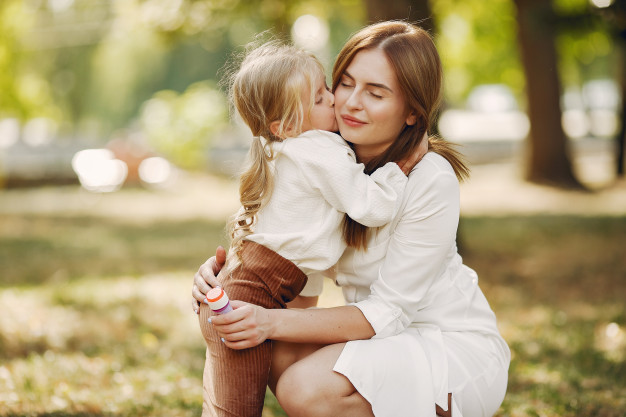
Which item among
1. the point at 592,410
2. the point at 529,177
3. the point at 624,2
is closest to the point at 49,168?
the point at 529,177

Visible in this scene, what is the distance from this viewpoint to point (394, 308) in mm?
2643

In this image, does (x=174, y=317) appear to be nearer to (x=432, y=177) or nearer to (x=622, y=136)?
(x=432, y=177)

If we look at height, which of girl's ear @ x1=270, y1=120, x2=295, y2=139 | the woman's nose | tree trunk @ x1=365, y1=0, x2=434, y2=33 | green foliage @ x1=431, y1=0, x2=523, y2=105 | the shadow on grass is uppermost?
tree trunk @ x1=365, y1=0, x2=434, y2=33

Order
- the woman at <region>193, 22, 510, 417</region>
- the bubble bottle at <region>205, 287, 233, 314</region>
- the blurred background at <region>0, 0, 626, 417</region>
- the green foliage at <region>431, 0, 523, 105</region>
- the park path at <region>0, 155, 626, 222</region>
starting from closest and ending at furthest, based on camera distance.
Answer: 1. the bubble bottle at <region>205, 287, 233, 314</region>
2. the woman at <region>193, 22, 510, 417</region>
3. the blurred background at <region>0, 0, 626, 417</region>
4. the park path at <region>0, 155, 626, 222</region>
5. the green foliage at <region>431, 0, 523, 105</region>

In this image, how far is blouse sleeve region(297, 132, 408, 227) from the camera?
255 cm

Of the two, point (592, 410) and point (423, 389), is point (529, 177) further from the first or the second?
point (423, 389)

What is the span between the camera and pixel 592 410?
12.6ft

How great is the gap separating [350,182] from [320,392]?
724mm

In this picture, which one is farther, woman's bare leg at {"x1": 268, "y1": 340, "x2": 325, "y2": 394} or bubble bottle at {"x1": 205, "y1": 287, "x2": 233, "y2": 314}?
woman's bare leg at {"x1": 268, "y1": 340, "x2": 325, "y2": 394}

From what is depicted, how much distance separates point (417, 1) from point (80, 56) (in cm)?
2945

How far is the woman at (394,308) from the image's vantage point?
2.53 m

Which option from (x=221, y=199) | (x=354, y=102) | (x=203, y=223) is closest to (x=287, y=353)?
(x=354, y=102)

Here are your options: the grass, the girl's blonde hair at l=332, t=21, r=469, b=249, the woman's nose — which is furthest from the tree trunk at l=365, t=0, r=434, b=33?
the woman's nose

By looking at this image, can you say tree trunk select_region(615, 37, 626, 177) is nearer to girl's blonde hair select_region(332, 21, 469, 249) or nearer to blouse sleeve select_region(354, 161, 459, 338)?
girl's blonde hair select_region(332, 21, 469, 249)
